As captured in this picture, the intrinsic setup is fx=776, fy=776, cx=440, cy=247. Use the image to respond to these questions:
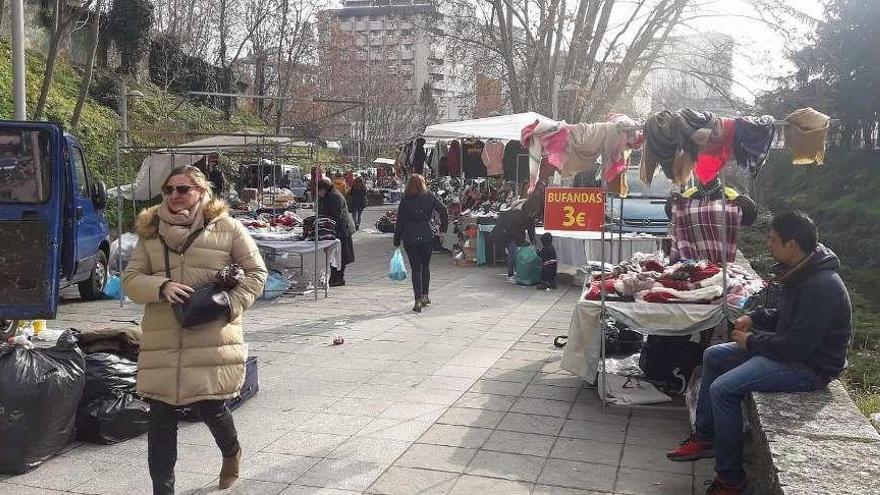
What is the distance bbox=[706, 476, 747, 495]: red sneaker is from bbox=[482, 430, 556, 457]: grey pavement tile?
1.09m

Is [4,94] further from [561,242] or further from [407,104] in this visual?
[407,104]

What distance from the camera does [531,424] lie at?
18.1 ft

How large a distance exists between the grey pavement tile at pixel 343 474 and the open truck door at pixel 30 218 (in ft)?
11.1

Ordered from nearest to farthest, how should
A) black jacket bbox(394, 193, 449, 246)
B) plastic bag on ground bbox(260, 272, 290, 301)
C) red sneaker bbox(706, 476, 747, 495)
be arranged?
red sneaker bbox(706, 476, 747, 495)
black jacket bbox(394, 193, 449, 246)
plastic bag on ground bbox(260, 272, 290, 301)

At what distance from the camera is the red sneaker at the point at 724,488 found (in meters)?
4.06

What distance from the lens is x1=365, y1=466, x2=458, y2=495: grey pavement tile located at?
430cm

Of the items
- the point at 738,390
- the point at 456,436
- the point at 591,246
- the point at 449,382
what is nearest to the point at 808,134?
the point at 738,390

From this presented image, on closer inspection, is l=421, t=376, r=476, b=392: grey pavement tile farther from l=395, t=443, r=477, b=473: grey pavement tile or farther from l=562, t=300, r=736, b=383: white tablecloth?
l=395, t=443, r=477, b=473: grey pavement tile

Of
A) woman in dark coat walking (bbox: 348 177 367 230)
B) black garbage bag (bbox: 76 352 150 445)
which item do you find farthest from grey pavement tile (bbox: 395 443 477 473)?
woman in dark coat walking (bbox: 348 177 367 230)

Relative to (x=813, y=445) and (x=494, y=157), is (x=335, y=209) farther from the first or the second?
(x=813, y=445)

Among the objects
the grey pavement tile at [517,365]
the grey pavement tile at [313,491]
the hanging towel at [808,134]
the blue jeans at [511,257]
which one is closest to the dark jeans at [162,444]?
the grey pavement tile at [313,491]

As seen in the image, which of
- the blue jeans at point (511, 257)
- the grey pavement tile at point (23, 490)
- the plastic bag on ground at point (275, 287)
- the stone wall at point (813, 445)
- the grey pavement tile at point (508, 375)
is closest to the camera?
the stone wall at point (813, 445)

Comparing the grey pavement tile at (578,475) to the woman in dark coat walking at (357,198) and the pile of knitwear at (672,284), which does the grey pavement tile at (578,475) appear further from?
the woman in dark coat walking at (357,198)

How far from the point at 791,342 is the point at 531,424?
78.1 inches
